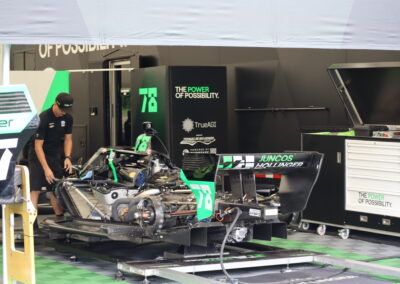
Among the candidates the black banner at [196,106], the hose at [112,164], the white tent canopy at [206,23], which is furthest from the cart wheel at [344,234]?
the black banner at [196,106]

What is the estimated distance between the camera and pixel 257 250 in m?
8.45

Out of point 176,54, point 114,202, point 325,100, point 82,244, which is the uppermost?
point 176,54

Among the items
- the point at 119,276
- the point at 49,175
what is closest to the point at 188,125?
the point at 49,175

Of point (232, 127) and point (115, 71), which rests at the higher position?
point (115, 71)

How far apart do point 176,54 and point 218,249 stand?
676cm

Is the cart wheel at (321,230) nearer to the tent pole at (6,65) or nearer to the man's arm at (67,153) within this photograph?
the man's arm at (67,153)

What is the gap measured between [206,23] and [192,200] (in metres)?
1.66

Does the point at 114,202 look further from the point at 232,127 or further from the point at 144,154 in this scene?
the point at 232,127

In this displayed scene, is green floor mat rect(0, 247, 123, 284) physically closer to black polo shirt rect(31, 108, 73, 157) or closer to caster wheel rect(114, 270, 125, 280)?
caster wheel rect(114, 270, 125, 280)

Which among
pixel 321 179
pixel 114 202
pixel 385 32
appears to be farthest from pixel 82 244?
pixel 385 32

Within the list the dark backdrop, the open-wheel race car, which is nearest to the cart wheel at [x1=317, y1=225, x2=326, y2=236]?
the dark backdrop

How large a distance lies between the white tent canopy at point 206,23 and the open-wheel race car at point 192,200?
114cm

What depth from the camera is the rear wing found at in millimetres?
7266

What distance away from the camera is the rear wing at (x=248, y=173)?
7.27 metres
